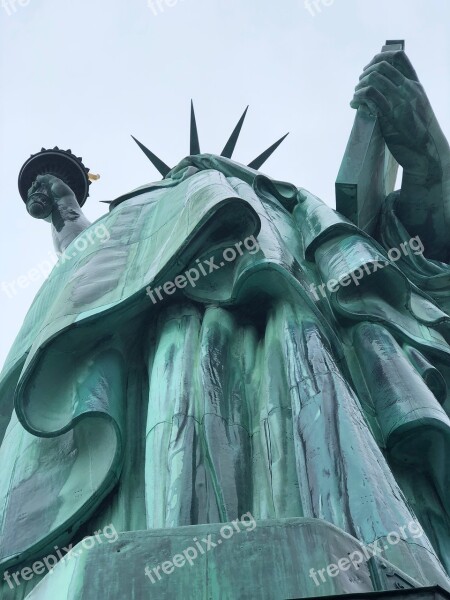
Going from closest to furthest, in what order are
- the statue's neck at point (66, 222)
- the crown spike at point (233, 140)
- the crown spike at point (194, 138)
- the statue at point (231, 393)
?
1. the statue at point (231, 393)
2. the statue's neck at point (66, 222)
3. the crown spike at point (233, 140)
4. the crown spike at point (194, 138)

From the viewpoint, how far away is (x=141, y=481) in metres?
4.95

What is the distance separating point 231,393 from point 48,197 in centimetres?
449

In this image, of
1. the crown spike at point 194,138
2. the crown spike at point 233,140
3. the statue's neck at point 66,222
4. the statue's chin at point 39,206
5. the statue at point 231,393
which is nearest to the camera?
the statue at point 231,393

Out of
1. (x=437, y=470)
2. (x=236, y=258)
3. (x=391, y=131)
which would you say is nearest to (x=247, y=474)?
(x=437, y=470)

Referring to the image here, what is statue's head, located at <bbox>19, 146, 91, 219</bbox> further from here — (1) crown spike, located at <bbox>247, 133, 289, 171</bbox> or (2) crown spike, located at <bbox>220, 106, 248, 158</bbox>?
(1) crown spike, located at <bbox>247, 133, 289, 171</bbox>

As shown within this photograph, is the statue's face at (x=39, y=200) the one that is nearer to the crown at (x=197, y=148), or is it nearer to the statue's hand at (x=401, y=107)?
the crown at (x=197, y=148)

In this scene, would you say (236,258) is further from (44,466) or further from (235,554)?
(235,554)

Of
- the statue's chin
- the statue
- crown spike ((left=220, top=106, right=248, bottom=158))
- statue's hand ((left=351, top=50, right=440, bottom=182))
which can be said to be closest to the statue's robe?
the statue

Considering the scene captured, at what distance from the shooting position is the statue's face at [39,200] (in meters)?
8.84

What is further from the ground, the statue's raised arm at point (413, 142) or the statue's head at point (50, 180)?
the statue's head at point (50, 180)

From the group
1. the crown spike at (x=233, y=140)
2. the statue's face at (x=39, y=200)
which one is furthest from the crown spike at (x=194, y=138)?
the statue's face at (x=39, y=200)

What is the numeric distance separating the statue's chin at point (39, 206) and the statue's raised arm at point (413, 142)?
301 centimetres

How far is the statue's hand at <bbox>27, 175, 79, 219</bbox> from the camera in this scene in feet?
29.1

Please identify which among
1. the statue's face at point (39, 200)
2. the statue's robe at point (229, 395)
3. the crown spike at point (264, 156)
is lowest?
the statue's robe at point (229, 395)
